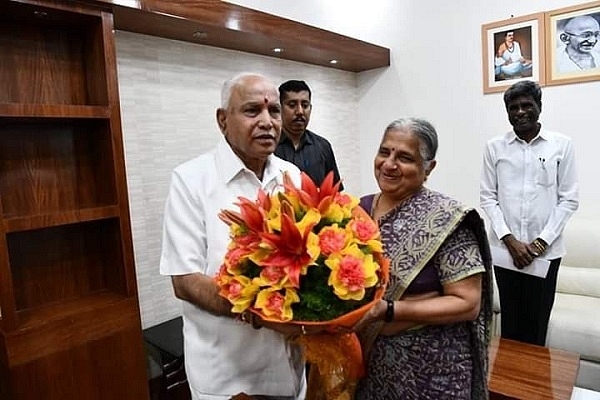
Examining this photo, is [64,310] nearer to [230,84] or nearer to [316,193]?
[230,84]

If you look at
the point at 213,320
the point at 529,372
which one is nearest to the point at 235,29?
the point at 213,320

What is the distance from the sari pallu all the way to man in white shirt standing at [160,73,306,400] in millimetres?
297

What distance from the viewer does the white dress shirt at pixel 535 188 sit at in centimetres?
207

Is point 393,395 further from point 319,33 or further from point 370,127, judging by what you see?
point 370,127

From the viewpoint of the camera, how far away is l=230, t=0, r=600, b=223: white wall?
9.62 ft

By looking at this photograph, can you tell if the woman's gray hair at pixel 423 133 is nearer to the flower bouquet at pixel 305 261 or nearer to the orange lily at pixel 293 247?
the flower bouquet at pixel 305 261

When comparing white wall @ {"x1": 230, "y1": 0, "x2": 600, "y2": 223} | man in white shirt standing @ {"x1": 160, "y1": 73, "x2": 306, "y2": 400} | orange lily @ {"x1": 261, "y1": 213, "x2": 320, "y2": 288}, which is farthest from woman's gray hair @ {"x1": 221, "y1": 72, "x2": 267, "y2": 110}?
white wall @ {"x1": 230, "y1": 0, "x2": 600, "y2": 223}

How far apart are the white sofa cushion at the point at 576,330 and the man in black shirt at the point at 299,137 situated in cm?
147

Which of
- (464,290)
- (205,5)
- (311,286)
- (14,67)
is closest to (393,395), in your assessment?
(464,290)

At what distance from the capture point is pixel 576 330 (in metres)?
2.29

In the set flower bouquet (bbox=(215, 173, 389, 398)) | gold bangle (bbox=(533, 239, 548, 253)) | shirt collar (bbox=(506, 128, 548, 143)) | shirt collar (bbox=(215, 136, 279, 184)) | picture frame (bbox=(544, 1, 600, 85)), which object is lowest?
gold bangle (bbox=(533, 239, 548, 253))

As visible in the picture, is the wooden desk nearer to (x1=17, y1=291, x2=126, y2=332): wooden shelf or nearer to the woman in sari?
the woman in sari

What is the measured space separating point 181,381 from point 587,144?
2969 millimetres

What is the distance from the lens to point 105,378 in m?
1.79
